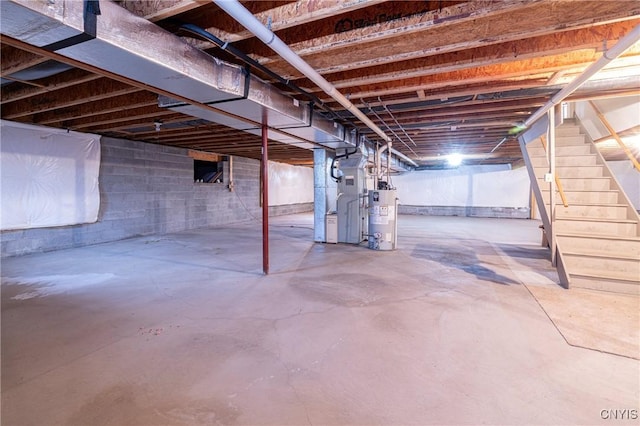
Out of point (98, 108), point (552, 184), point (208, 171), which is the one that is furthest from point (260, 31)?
point (208, 171)

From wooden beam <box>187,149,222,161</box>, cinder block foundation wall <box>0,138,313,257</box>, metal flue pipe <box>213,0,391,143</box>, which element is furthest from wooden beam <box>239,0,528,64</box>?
wooden beam <box>187,149,222,161</box>

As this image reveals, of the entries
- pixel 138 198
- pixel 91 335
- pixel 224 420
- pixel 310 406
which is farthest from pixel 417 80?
pixel 138 198

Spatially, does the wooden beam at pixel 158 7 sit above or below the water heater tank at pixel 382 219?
above

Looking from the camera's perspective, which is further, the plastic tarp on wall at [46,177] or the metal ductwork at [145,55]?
the plastic tarp on wall at [46,177]

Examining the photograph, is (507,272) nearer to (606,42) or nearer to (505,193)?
(606,42)

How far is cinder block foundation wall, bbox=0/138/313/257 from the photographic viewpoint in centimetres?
502

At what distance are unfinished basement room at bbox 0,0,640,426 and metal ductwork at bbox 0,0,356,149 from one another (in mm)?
16

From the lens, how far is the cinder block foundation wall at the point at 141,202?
5.02 meters

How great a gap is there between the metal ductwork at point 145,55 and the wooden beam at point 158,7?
2.7 inches

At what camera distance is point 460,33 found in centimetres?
204

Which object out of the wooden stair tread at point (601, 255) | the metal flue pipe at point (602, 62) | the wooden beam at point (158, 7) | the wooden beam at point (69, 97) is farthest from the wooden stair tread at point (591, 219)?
the wooden beam at point (69, 97)

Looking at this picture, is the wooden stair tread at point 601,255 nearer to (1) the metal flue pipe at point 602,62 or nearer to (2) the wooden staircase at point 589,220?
(2) the wooden staircase at point 589,220

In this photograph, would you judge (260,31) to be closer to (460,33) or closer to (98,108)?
(460,33)

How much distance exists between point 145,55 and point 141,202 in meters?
5.45
